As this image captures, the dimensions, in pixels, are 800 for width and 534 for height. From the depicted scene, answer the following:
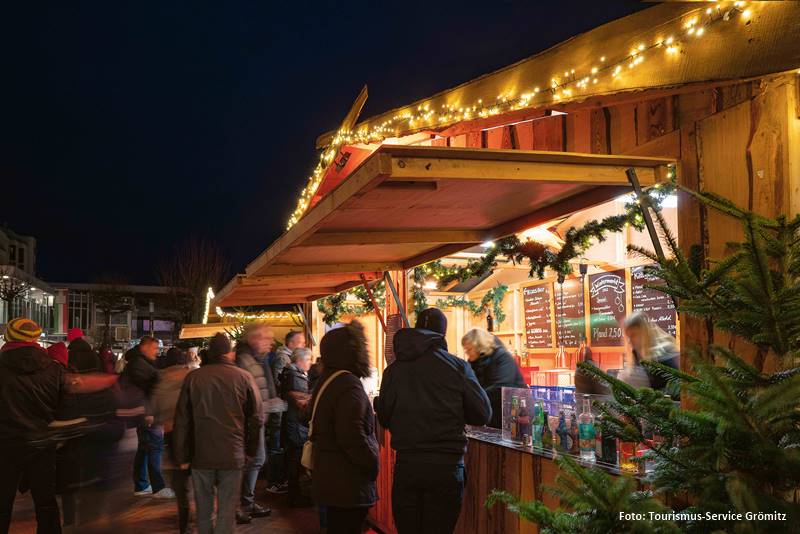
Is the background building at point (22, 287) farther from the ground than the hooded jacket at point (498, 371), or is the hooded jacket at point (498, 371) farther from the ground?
the background building at point (22, 287)

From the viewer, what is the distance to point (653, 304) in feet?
25.4

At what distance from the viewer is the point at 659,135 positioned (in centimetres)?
370

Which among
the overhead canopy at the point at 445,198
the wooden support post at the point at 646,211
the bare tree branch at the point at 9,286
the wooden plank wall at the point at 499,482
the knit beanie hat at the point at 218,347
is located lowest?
the wooden plank wall at the point at 499,482

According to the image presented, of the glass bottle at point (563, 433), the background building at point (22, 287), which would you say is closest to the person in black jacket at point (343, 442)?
the glass bottle at point (563, 433)

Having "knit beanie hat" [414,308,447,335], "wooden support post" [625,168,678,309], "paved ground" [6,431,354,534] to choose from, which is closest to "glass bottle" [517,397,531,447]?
"knit beanie hat" [414,308,447,335]

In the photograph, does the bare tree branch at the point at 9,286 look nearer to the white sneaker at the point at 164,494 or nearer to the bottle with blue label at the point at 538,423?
the white sneaker at the point at 164,494

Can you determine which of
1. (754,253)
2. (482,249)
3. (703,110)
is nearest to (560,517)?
(754,253)

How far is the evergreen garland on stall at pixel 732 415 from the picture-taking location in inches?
69.1

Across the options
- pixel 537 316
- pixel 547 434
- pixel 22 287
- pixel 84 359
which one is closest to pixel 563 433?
pixel 547 434

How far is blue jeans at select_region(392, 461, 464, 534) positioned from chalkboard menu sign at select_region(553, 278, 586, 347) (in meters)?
5.57

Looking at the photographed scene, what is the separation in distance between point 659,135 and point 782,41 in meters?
1.05

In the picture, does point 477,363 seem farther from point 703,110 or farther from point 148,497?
point 148,497

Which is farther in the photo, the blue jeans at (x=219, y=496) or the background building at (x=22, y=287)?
the background building at (x=22, y=287)

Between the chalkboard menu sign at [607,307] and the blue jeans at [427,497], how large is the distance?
5.05m
